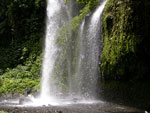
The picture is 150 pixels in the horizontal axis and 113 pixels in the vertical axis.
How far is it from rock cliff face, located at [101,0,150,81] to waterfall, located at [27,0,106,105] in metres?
1.31

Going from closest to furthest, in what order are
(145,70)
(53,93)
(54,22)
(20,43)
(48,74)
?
(145,70), (53,93), (48,74), (54,22), (20,43)

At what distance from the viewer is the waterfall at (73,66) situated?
9555 millimetres

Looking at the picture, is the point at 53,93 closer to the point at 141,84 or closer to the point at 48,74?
the point at 48,74

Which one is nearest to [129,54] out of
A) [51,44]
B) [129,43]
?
[129,43]

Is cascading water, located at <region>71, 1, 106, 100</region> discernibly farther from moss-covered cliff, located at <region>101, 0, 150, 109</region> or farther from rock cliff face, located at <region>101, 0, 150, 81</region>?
rock cliff face, located at <region>101, 0, 150, 81</region>

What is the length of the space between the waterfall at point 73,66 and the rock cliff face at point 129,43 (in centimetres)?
131

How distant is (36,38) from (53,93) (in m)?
6.53

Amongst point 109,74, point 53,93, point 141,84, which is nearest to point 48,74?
point 53,93

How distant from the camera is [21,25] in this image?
17.4m

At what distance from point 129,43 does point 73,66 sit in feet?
14.2

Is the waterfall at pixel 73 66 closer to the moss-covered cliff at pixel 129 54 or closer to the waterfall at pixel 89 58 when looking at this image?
the waterfall at pixel 89 58

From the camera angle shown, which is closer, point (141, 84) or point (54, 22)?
point (141, 84)

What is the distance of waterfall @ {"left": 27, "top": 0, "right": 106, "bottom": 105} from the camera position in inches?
376

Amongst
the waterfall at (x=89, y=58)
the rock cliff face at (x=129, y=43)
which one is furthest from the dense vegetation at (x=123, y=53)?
the waterfall at (x=89, y=58)
